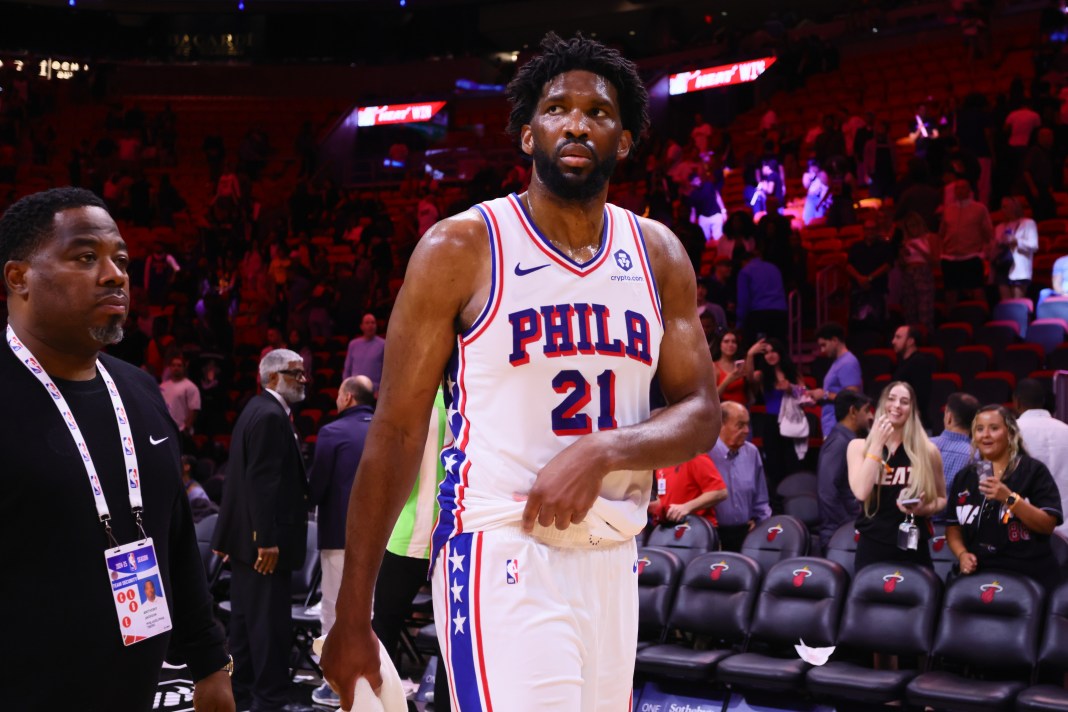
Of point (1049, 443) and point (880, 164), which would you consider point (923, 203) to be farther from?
point (1049, 443)

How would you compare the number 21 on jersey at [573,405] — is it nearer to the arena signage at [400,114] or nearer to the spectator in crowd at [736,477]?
the spectator in crowd at [736,477]

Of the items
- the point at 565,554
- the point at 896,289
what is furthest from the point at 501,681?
the point at 896,289

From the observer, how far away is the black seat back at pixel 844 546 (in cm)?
762

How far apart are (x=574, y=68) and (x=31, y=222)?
1243 millimetres

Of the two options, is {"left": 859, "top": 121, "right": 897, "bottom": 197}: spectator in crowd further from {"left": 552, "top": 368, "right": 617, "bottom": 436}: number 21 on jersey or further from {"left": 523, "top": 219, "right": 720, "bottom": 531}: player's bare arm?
{"left": 552, "top": 368, "right": 617, "bottom": 436}: number 21 on jersey

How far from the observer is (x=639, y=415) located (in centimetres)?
274

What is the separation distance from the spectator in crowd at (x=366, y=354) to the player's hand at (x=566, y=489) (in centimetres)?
1109

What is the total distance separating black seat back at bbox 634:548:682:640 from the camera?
286 inches

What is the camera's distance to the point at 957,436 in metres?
8.17

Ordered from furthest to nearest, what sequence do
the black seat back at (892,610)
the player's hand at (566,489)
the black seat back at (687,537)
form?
the black seat back at (687,537), the black seat back at (892,610), the player's hand at (566,489)

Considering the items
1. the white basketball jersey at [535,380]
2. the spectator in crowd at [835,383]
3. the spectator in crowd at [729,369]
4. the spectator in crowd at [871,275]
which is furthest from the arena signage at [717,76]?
the white basketball jersey at [535,380]

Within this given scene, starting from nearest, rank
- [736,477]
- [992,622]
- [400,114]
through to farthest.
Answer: [992,622] → [736,477] → [400,114]

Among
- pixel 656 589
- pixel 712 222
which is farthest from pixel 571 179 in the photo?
pixel 712 222

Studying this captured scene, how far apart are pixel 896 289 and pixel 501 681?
35.9ft
